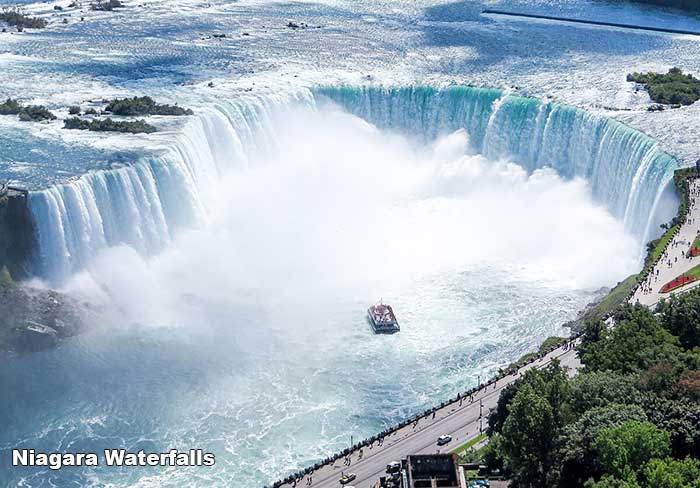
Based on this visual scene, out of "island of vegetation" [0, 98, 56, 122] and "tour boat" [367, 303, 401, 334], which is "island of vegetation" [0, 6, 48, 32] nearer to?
"island of vegetation" [0, 98, 56, 122]

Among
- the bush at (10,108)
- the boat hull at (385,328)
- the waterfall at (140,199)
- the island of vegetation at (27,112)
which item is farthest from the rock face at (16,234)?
the boat hull at (385,328)

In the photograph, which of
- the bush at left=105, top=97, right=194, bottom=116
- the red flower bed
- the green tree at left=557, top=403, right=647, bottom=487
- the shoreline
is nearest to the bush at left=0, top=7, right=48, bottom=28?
the bush at left=105, top=97, right=194, bottom=116

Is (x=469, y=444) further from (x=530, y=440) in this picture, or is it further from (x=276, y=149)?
(x=276, y=149)

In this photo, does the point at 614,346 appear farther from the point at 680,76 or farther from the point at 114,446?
the point at 680,76

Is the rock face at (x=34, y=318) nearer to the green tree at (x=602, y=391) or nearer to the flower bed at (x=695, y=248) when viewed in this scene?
the green tree at (x=602, y=391)

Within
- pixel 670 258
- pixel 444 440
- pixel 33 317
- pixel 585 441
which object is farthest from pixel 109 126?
pixel 585 441
